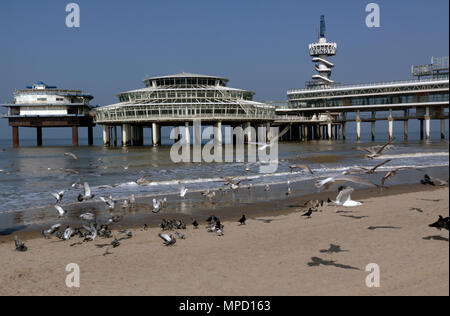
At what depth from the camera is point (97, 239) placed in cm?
1341

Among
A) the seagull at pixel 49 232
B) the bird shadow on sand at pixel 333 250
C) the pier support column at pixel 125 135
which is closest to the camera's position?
the bird shadow on sand at pixel 333 250

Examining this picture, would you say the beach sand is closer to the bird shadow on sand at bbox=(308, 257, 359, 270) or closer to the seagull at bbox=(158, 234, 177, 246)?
the bird shadow on sand at bbox=(308, 257, 359, 270)

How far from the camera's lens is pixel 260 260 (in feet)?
33.1

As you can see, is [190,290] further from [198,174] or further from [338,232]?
[198,174]

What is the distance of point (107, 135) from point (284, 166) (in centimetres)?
7201

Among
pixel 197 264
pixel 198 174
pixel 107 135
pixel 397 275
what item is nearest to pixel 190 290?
pixel 197 264

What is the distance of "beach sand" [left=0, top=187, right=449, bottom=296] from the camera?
25.5ft

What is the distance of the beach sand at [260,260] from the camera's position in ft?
25.5

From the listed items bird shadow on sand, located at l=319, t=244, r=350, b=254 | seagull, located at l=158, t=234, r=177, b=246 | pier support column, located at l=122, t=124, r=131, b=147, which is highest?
pier support column, located at l=122, t=124, r=131, b=147

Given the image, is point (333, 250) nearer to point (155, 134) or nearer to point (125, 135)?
point (155, 134)

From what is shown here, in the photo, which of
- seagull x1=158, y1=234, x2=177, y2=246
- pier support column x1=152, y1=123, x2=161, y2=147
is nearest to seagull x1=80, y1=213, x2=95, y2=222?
seagull x1=158, y1=234, x2=177, y2=246

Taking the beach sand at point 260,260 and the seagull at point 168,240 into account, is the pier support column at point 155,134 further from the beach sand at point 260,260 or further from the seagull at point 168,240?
the seagull at point 168,240

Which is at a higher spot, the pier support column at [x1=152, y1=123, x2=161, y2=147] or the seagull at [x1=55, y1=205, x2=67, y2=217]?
the pier support column at [x1=152, y1=123, x2=161, y2=147]

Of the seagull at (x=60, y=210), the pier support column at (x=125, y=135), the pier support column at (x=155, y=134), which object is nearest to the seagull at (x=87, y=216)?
the seagull at (x=60, y=210)
